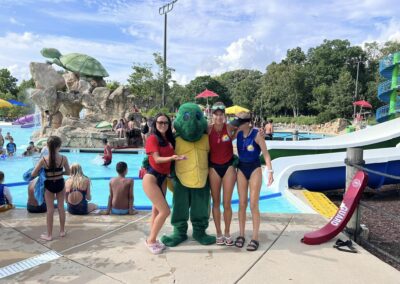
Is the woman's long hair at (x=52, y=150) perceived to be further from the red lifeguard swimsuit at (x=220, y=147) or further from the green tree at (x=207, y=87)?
the green tree at (x=207, y=87)

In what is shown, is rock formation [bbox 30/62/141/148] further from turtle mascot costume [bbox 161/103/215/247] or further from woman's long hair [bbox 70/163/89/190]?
turtle mascot costume [bbox 161/103/215/247]

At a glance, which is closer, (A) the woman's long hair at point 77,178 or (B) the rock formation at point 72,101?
(A) the woman's long hair at point 77,178

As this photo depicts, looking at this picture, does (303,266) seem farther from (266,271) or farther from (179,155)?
(179,155)

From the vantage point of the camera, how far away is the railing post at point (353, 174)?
4.12 m

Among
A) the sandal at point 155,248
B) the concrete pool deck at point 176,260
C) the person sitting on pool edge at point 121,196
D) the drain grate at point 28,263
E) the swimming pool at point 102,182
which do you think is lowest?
the swimming pool at point 102,182

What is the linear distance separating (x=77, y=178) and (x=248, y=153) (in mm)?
2523

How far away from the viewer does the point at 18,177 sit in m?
10.5

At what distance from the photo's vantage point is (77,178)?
16.0 feet

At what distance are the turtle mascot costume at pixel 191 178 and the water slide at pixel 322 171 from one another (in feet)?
11.9

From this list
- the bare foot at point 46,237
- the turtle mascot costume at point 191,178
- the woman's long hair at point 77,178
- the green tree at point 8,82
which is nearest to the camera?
the turtle mascot costume at point 191,178

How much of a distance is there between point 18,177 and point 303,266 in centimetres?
963

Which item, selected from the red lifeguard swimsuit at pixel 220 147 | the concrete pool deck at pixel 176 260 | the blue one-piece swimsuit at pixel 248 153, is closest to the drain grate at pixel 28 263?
the concrete pool deck at pixel 176 260

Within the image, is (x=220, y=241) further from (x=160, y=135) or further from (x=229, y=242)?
(x=160, y=135)

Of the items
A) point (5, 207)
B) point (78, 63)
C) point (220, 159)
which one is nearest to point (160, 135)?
point (220, 159)
